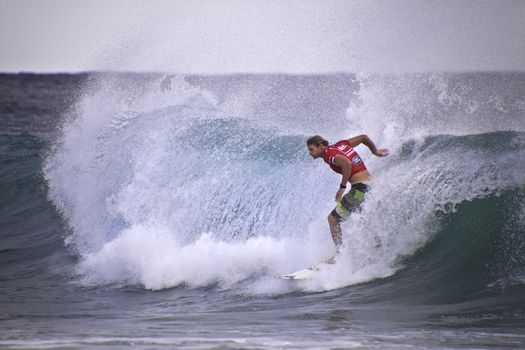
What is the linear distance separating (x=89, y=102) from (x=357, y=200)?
8502 mm

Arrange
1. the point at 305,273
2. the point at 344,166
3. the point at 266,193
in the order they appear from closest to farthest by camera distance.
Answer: the point at 344,166 → the point at 305,273 → the point at 266,193

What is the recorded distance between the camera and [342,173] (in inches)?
346

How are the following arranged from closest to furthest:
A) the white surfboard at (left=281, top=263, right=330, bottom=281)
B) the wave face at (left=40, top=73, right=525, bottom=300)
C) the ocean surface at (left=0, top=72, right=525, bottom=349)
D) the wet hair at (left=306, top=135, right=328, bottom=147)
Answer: the ocean surface at (left=0, top=72, right=525, bottom=349) → the wet hair at (left=306, top=135, right=328, bottom=147) → the white surfboard at (left=281, top=263, right=330, bottom=281) → the wave face at (left=40, top=73, right=525, bottom=300)

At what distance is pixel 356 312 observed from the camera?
7.62 meters

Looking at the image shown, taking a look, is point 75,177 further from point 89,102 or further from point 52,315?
point 52,315

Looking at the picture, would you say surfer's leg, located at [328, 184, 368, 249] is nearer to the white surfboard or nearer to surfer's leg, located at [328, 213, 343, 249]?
surfer's leg, located at [328, 213, 343, 249]

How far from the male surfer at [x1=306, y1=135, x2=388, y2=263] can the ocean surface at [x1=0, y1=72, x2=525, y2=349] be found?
236 mm

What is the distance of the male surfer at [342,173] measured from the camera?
876cm

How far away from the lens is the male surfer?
8758 millimetres

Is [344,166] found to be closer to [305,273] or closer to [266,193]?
[305,273]

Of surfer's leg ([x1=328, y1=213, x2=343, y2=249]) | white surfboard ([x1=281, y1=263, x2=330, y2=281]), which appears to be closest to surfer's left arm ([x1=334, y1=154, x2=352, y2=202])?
surfer's leg ([x1=328, y1=213, x2=343, y2=249])

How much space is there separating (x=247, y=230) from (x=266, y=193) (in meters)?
0.92

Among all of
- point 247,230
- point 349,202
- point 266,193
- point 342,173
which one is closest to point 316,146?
point 342,173

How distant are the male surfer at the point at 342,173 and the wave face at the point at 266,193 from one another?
0.21 meters
